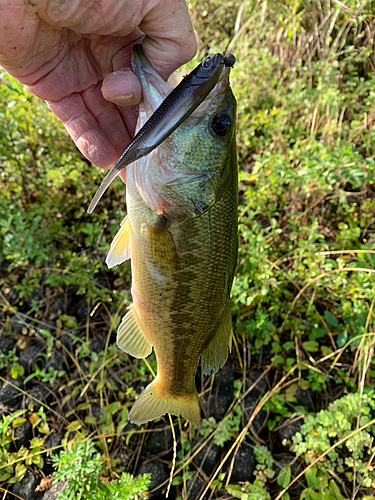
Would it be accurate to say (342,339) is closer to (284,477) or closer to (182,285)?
(284,477)

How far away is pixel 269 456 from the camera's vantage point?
8.57 ft

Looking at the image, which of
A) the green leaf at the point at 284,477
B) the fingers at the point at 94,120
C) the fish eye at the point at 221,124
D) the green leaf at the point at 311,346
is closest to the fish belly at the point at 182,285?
the fish eye at the point at 221,124

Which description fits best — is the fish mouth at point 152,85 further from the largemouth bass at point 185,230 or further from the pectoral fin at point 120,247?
the pectoral fin at point 120,247

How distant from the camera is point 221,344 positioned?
1883 millimetres

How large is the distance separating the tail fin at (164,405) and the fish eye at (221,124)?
143cm

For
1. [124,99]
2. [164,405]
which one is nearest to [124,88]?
[124,99]

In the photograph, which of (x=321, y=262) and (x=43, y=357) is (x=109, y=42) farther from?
(x=43, y=357)

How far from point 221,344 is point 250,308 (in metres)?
1.18

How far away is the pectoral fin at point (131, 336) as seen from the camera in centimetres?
196

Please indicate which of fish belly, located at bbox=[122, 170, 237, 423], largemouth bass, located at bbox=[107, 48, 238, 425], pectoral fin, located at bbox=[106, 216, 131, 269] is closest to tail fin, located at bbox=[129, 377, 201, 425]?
fish belly, located at bbox=[122, 170, 237, 423]

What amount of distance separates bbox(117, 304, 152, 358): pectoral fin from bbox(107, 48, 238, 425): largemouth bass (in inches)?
3.6

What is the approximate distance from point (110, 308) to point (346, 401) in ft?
6.98

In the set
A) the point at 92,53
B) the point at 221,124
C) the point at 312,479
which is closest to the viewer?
the point at 221,124

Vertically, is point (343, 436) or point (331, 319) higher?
point (331, 319)
